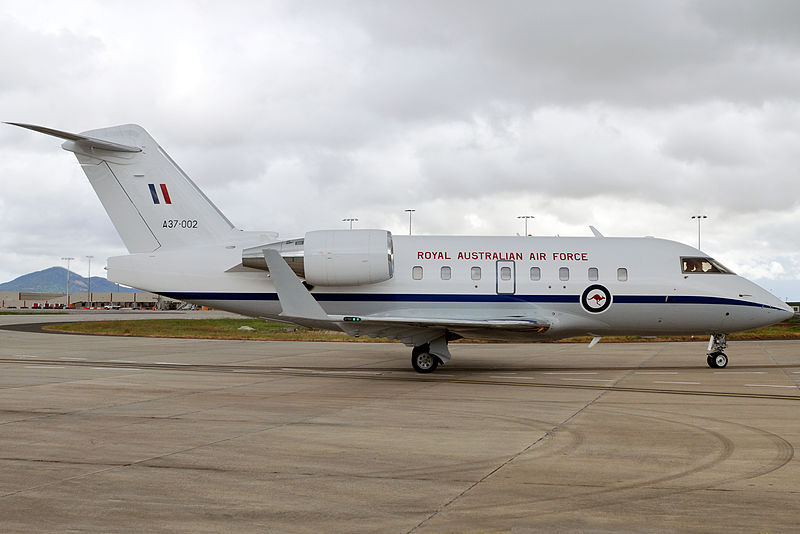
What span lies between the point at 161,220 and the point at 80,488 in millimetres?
13943

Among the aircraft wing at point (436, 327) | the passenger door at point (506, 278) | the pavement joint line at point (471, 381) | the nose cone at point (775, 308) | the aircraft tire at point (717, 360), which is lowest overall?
the pavement joint line at point (471, 381)

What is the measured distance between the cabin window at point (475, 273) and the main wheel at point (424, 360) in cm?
236

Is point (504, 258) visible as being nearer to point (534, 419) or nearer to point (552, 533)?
point (534, 419)

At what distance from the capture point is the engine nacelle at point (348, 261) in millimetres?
18891

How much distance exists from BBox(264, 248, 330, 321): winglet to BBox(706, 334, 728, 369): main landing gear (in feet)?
38.0

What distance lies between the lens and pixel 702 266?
2002 centimetres

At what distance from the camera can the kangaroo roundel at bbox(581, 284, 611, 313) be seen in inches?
762

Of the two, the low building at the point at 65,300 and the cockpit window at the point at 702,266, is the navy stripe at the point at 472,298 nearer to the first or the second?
the cockpit window at the point at 702,266

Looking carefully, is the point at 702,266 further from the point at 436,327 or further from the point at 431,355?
the point at 431,355

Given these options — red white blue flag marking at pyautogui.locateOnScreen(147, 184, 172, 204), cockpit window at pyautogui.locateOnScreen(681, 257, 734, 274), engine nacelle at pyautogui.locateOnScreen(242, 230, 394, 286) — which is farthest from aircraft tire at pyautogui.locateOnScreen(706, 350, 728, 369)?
red white blue flag marking at pyautogui.locateOnScreen(147, 184, 172, 204)

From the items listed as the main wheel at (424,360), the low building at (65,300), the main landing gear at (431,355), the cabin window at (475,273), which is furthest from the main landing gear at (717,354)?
the low building at (65,300)

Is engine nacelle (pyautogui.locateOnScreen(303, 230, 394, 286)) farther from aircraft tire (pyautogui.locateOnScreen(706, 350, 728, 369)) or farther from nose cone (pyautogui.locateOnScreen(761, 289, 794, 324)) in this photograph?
nose cone (pyautogui.locateOnScreen(761, 289, 794, 324))

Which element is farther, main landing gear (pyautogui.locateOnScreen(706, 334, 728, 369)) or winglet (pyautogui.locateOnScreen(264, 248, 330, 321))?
main landing gear (pyautogui.locateOnScreen(706, 334, 728, 369))

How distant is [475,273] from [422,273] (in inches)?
58.3
